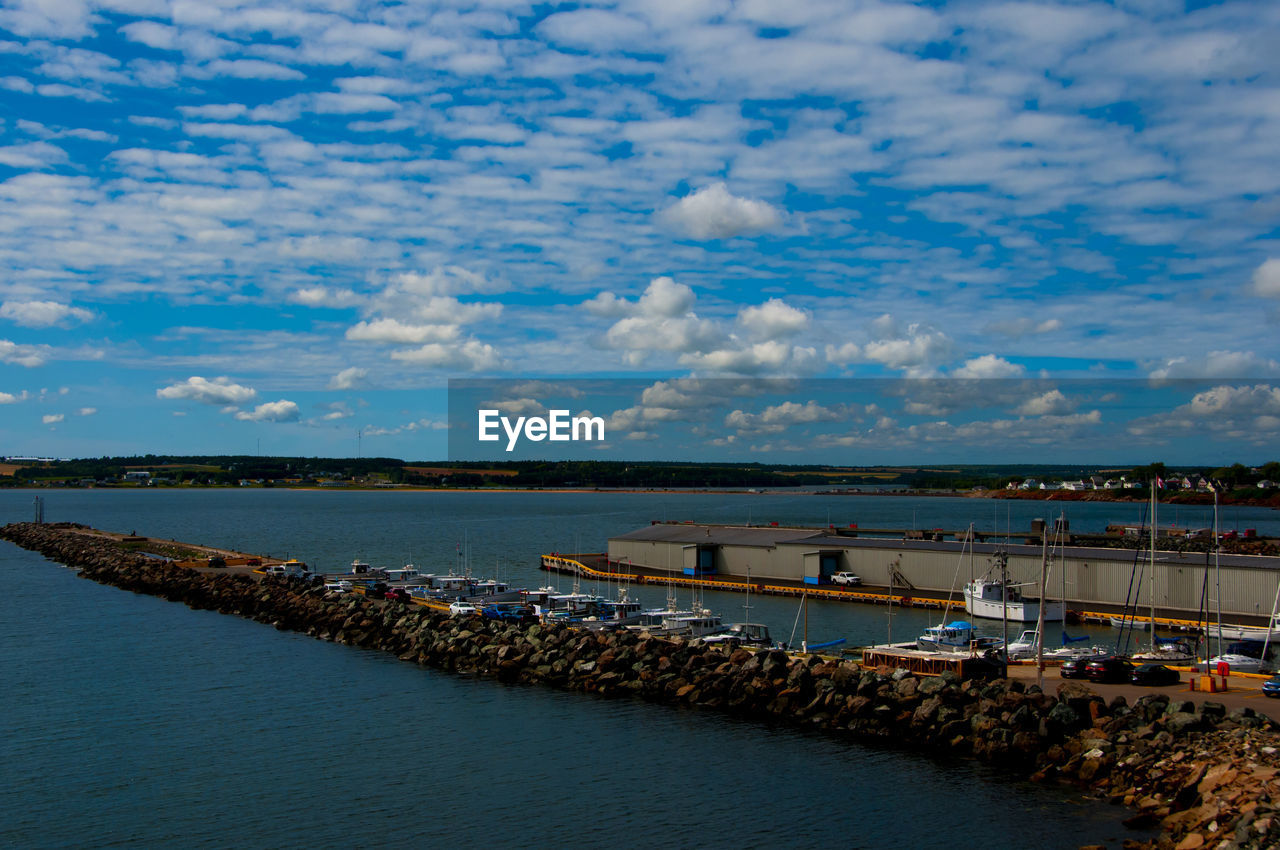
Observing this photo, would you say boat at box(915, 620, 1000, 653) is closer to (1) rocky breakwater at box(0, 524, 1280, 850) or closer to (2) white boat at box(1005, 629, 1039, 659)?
(2) white boat at box(1005, 629, 1039, 659)

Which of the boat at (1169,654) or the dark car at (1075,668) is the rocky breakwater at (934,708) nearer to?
the dark car at (1075,668)

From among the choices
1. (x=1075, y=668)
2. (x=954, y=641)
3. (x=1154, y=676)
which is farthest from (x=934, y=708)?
(x=954, y=641)

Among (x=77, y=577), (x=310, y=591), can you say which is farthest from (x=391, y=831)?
(x=77, y=577)

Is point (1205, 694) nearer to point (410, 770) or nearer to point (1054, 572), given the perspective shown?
point (410, 770)

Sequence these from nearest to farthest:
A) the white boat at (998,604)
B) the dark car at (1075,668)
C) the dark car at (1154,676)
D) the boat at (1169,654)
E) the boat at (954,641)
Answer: the dark car at (1154,676) → the dark car at (1075,668) → the boat at (1169,654) → the boat at (954,641) → the white boat at (998,604)

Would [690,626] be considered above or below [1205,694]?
below

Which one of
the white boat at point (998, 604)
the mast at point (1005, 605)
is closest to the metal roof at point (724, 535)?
the white boat at point (998, 604)
